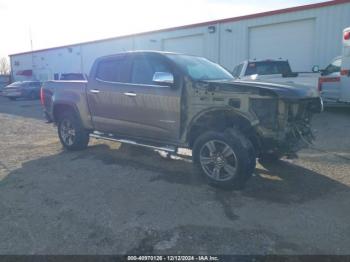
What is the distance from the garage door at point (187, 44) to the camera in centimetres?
1952

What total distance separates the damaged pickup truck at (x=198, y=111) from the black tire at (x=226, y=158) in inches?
0.5

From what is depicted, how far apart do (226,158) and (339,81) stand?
7824 mm

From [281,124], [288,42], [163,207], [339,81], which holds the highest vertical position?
[288,42]

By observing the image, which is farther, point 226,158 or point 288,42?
point 288,42

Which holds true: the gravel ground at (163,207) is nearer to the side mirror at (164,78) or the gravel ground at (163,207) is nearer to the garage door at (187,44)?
the side mirror at (164,78)

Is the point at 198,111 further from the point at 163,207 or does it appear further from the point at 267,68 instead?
the point at 267,68

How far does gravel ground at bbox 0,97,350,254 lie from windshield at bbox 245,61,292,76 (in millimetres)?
5061

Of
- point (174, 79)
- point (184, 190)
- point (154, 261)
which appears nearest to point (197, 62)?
point (174, 79)

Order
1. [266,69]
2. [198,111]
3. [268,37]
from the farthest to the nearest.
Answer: [268,37], [266,69], [198,111]

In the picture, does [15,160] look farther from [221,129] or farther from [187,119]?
[221,129]

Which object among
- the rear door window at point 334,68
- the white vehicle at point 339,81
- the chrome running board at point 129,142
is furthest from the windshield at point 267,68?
the chrome running board at point 129,142

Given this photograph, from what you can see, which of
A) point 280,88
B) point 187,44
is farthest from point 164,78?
point 187,44

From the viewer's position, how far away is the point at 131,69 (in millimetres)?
5875

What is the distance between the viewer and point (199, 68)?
18.1 feet
